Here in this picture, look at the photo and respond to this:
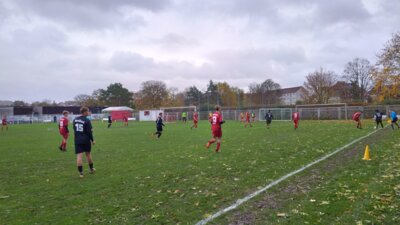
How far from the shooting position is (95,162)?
12.6 meters

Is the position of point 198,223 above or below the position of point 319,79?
below

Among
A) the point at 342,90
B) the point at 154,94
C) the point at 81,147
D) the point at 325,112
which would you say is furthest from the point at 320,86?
the point at 81,147

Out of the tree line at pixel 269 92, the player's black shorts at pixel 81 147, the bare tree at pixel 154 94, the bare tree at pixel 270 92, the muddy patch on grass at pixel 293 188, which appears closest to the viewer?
the muddy patch on grass at pixel 293 188

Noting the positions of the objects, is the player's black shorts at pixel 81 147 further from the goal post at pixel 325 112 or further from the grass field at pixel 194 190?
the goal post at pixel 325 112

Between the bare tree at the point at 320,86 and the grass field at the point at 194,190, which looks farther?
the bare tree at the point at 320,86

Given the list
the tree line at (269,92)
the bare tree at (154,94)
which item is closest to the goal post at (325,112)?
the tree line at (269,92)

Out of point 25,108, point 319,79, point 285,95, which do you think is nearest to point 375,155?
point 319,79

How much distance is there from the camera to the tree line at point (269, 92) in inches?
1610

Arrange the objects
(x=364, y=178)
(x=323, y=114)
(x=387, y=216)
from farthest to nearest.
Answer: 1. (x=323, y=114)
2. (x=364, y=178)
3. (x=387, y=216)

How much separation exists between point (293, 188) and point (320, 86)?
76.3 meters

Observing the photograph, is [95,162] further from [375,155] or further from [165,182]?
[375,155]

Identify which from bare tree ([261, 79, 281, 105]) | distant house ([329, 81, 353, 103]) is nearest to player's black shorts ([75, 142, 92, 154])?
distant house ([329, 81, 353, 103])

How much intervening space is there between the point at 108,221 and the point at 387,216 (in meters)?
4.51

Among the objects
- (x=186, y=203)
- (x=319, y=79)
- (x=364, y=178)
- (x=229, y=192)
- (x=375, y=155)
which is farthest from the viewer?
(x=319, y=79)
